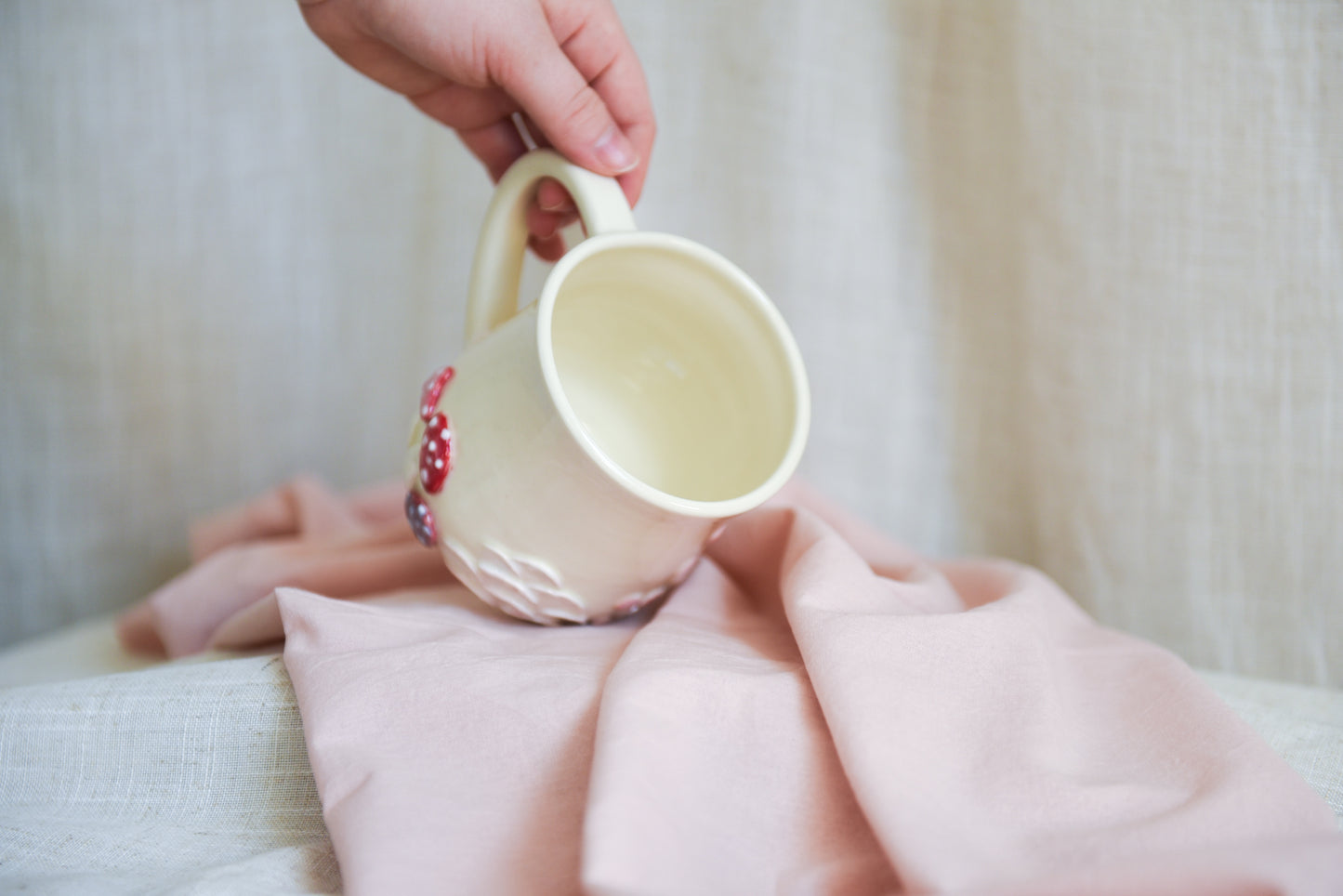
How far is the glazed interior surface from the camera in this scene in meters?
0.46

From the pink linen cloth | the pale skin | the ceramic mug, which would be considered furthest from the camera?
the pale skin

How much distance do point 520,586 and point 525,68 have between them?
0.27 meters

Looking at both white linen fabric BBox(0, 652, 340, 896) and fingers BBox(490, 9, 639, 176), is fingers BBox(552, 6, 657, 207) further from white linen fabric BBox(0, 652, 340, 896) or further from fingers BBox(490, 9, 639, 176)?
white linen fabric BBox(0, 652, 340, 896)

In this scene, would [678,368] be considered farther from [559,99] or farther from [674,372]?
[559,99]

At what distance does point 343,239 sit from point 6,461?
33cm

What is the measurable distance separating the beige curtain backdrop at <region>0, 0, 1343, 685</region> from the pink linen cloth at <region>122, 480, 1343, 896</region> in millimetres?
183

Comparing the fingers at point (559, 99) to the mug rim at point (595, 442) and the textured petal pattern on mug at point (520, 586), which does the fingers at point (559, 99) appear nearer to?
the mug rim at point (595, 442)

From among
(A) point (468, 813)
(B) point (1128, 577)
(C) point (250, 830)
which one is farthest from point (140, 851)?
(B) point (1128, 577)

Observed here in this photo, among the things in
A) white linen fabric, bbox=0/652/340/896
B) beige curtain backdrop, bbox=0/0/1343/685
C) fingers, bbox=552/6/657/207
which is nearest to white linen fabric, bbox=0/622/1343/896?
white linen fabric, bbox=0/652/340/896

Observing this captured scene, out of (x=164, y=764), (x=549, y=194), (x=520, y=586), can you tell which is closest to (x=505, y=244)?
(x=549, y=194)

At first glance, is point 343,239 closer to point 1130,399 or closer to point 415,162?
point 415,162

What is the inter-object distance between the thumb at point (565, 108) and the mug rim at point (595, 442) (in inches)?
2.7

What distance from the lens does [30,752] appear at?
0.40m

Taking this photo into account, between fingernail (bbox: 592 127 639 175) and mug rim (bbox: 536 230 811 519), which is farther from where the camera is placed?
fingernail (bbox: 592 127 639 175)
